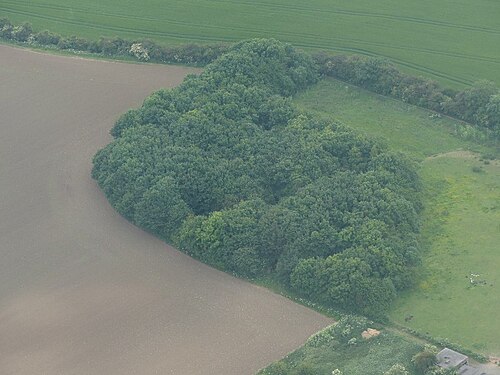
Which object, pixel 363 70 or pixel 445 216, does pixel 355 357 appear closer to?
pixel 445 216

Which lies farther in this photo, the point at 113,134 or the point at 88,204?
the point at 113,134

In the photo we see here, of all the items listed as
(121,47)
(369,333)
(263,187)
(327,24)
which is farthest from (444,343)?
(121,47)

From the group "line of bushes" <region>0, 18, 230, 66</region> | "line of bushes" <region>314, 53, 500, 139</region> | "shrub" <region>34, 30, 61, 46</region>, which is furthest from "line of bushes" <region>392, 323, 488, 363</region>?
"shrub" <region>34, 30, 61, 46</region>

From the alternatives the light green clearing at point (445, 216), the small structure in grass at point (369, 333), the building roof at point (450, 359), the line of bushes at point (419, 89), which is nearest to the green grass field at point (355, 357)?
the small structure in grass at point (369, 333)

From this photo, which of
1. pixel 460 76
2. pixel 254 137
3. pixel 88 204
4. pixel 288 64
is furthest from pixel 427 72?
pixel 88 204

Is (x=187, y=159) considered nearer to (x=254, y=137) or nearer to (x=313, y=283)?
(x=254, y=137)
